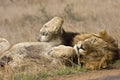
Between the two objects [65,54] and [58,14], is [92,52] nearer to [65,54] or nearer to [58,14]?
[65,54]

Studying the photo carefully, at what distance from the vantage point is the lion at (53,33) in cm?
1352

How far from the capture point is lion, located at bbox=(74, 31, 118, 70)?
42.5 ft

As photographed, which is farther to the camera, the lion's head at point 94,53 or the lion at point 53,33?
the lion at point 53,33

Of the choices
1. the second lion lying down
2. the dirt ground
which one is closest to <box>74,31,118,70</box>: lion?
the second lion lying down

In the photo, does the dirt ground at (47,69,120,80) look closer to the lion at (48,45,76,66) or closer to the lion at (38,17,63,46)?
the lion at (48,45,76,66)

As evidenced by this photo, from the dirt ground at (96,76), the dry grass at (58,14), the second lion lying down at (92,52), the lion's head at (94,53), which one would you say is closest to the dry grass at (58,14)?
the dry grass at (58,14)

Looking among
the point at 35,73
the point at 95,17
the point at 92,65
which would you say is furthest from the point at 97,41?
the point at 95,17

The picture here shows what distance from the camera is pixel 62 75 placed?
41.6ft

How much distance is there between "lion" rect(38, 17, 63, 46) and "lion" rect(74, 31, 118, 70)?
612mm

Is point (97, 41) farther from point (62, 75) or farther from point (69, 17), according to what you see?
point (69, 17)

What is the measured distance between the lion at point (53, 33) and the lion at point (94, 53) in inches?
24.1

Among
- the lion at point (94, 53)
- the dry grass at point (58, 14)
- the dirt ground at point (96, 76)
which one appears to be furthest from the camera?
the dry grass at point (58, 14)

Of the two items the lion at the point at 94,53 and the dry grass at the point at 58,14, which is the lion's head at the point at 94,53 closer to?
the lion at the point at 94,53

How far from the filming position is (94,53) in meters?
13.0
